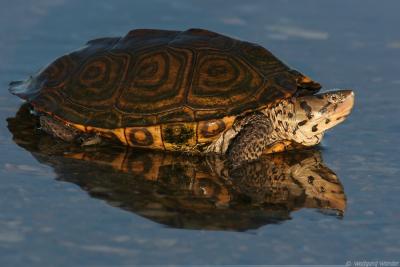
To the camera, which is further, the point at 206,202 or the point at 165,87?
the point at 165,87

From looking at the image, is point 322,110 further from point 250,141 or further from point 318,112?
point 250,141

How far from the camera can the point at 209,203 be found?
23.4ft

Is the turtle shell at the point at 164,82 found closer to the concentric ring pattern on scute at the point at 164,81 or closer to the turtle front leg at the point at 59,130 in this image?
the concentric ring pattern on scute at the point at 164,81

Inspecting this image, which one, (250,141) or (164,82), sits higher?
(164,82)

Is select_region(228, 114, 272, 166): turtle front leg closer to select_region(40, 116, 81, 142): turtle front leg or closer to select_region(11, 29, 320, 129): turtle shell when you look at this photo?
select_region(11, 29, 320, 129): turtle shell

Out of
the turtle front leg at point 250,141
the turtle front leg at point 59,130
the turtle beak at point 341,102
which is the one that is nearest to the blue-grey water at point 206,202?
the turtle front leg at point 59,130

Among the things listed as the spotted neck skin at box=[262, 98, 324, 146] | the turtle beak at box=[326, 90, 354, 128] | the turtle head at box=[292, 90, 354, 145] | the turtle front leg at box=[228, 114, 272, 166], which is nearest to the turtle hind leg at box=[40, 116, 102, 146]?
the turtle front leg at box=[228, 114, 272, 166]

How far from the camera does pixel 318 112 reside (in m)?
8.61

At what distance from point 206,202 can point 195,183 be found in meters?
0.54

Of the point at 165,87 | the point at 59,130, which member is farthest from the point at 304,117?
the point at 59,130

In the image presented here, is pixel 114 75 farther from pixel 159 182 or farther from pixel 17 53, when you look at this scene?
pixel 17 53

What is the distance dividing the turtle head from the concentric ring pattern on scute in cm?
28

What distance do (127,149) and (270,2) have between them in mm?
6117

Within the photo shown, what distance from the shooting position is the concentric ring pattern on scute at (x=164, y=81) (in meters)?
8.35
